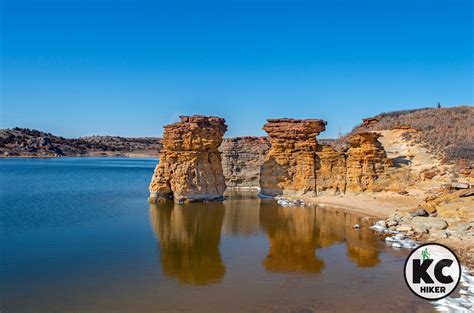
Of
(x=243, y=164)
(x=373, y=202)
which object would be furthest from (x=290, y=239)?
(x=243, y=164)

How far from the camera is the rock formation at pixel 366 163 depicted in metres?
33.7

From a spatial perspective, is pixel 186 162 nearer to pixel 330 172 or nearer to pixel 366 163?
pixel 330 172

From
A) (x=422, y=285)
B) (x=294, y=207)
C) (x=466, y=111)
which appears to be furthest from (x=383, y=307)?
(x=466, y=111)

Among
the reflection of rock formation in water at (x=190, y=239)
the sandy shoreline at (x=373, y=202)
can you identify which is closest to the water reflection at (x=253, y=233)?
the reflection of rock formation in water at (x=190, y=239)

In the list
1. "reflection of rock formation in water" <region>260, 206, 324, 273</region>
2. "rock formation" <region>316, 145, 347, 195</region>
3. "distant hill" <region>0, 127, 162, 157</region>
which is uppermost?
"distant hill" <region>0, 127, 162, 157</region>

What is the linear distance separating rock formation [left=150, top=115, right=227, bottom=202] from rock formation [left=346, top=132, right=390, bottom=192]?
1259 centimetres

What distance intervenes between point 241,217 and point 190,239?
22.8ft

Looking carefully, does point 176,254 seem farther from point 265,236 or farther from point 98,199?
point 98,199

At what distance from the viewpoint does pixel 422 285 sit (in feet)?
42.6

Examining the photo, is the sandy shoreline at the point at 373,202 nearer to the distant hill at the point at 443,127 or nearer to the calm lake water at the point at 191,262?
the calm lake water at the point at 191,262

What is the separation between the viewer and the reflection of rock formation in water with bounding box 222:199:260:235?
75.7ft

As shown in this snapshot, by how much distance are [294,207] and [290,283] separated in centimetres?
1705

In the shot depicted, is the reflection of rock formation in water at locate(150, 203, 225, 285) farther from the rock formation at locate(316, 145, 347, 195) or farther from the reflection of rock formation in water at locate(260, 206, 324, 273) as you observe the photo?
the rock formation at locate(316, 145, 347, 195)

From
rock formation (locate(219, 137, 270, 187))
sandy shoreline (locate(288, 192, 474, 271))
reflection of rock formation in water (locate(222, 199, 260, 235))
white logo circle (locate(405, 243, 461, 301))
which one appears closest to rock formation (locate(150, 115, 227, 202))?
reflection of rock formation in water (locate(222, 199, 260, 235))
